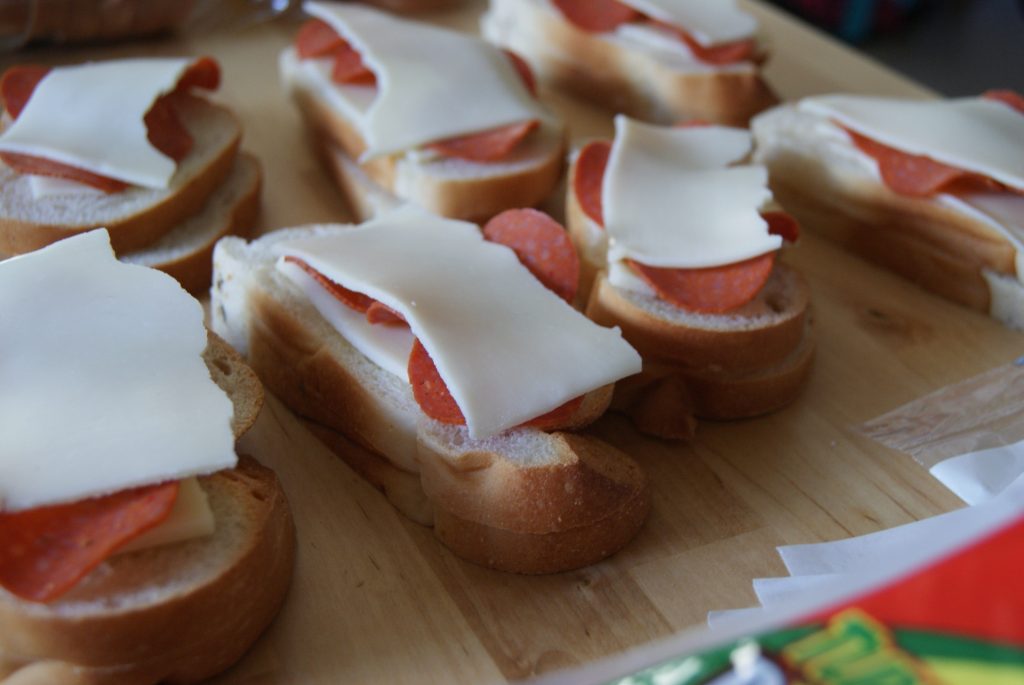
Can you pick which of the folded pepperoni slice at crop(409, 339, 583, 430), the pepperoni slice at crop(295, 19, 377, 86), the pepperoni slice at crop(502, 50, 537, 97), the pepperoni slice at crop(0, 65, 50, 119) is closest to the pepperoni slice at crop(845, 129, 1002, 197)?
the pepperoni slice at crop(502, 50, 537, 97)

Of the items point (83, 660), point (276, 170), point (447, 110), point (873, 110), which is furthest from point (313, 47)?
point (83, 660)

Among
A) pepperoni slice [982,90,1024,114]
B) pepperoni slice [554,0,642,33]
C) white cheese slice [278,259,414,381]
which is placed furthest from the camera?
pepperoni slice [554,0,642,33]

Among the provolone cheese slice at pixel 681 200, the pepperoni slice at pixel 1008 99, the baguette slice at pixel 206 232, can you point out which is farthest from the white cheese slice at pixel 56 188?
the pepperoni slice at pixel 1008 99

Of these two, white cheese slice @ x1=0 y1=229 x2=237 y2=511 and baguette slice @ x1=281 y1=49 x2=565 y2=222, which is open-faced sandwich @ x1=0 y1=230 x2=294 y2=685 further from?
baguette slice @ x1=281 y1=49 x2=565 y2=222

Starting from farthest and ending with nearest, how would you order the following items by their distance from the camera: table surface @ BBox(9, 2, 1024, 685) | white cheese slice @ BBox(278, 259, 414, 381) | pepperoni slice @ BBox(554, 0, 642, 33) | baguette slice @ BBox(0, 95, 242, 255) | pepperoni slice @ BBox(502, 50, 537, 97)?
pepperoni slice @ BBox(554, 0, 642, 33) < pepperoni slice @ BBox(502, 50, 537, 97) < baguette slice @ BBox(0, 95, 242, 255) < white cheese slice @ BBox(278, 259, 414, 381) < table surface @ BBox(9, 2, 1024, 685)

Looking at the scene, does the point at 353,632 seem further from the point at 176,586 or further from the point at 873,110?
the point at 873,110

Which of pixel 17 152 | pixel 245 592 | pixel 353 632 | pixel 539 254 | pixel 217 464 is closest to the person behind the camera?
pixel 217 464
